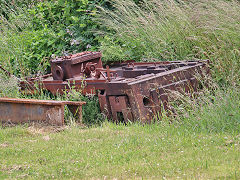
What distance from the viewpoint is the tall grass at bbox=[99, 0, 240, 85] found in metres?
7.70

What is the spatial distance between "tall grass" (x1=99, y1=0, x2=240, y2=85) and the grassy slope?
2539 millimetres

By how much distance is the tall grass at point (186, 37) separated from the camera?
7699mm

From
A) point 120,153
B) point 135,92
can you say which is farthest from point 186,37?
point 120,153

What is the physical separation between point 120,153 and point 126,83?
1.59 m

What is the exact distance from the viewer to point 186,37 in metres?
8.18

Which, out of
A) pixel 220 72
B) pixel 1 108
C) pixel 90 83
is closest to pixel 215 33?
pixel 220 72

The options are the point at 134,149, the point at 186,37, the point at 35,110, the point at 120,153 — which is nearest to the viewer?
the point at 120,153

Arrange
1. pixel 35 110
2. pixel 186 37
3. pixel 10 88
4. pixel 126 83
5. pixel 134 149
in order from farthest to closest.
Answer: pixel 186 37 → pixel 10 88 → pixel 35 110 → pixel 126 83 → pixel 134 149

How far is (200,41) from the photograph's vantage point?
825 centimetres

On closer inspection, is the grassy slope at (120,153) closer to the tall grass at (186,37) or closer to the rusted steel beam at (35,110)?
the rusted steel beam at (35,110)

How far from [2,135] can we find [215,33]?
15.1ft

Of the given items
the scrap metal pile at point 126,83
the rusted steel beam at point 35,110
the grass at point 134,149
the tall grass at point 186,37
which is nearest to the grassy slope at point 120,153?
the grass at point 134,149

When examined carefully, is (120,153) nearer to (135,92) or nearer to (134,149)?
(134,149)

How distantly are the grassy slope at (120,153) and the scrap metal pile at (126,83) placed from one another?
1.46 ft
